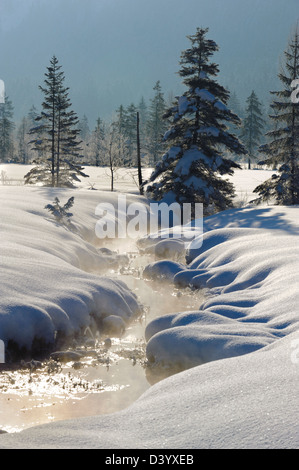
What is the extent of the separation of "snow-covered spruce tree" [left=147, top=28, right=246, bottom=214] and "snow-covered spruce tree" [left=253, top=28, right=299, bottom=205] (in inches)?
112

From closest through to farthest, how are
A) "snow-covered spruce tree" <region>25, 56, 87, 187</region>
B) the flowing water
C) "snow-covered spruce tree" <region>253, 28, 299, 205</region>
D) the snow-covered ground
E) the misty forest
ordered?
the snow-covered ground < the misty forest < the flowing water < "snow-covered spruce tree" <region>253, 28, 299, 205</region> < "snow-covered spruce tree" <region>25, 56, 87, 187</region>

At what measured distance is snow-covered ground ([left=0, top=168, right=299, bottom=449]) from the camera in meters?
3.17

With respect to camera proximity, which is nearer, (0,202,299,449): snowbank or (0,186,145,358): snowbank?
(0,202,299,449): snowbank

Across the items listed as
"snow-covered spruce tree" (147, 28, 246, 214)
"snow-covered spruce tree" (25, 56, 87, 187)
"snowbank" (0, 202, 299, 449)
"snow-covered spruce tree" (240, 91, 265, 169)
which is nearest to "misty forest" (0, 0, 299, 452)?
"snowbank" (0, 202, 299, 449)

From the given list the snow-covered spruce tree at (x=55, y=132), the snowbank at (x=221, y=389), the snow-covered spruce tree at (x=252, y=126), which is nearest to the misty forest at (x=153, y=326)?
the snowbank at (x=221, y=389)

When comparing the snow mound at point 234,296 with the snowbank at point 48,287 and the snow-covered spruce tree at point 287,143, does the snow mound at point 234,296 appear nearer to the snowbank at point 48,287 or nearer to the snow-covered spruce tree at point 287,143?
the snowbank at point 48,287

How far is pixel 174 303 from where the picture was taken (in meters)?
10.0

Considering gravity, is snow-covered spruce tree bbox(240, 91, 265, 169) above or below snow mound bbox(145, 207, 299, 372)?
above

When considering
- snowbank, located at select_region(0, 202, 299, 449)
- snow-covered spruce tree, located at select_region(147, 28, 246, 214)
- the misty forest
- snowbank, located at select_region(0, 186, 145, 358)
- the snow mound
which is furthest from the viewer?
snow-covered spruce tree, located at select_region(147, 28, 246, 214)

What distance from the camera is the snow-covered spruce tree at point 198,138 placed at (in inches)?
867

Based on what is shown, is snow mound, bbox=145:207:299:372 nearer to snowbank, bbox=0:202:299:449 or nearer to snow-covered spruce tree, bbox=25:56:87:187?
snowbank, bbox=0:202:299:449

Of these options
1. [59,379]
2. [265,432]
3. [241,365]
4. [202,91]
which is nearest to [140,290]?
[59,379]

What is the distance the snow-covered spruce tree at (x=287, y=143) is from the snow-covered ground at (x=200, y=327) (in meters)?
4.28
